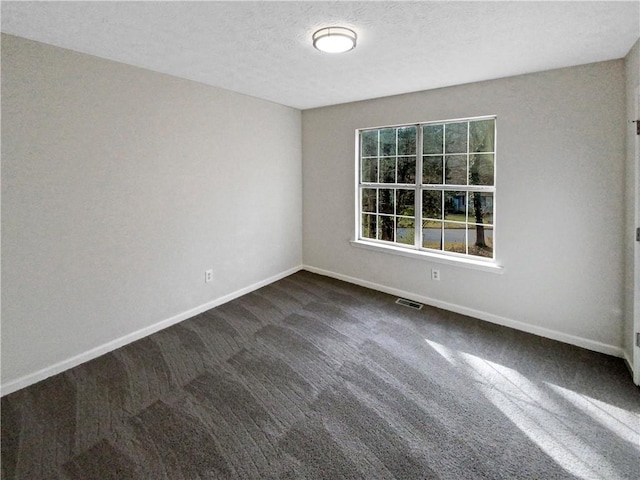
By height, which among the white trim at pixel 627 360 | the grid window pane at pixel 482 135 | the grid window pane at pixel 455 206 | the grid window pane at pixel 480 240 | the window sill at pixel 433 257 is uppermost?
the grid window pane at pixel 482 135

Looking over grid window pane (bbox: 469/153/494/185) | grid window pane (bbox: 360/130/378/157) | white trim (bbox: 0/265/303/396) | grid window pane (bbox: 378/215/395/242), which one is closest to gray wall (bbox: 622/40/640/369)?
grid window pane (bbox: 469/153/494/185)

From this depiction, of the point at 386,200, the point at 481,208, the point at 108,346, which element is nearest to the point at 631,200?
the point at 481,208

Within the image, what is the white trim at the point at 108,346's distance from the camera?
226cm

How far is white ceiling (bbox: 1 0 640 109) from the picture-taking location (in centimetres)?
178

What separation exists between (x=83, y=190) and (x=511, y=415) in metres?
3.47

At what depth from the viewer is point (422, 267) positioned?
3.71 m

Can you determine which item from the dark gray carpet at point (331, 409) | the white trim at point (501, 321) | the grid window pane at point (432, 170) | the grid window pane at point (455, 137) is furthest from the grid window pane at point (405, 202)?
the dark gray carpet at point (331, 409)

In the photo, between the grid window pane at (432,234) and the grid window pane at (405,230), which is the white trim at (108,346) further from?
the grid window pane at (432,234)

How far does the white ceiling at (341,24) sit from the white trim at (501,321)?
2.31 meters

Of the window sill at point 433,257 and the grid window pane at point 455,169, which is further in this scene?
the grid window pane at point 455,169

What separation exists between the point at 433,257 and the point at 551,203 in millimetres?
1215

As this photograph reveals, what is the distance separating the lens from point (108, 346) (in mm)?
2727

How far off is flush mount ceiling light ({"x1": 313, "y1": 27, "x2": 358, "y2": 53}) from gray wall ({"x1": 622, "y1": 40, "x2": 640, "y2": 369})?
1952 millimetres

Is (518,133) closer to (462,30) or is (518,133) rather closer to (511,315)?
(462,30)
